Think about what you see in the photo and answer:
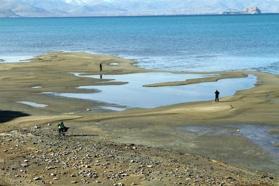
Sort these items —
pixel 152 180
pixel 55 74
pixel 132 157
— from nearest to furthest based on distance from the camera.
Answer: pixel 152 180
pixel 132 157
pixel 55 74

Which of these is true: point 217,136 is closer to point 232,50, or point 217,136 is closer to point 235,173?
point 235,173

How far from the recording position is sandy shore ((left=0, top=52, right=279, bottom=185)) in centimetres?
2880

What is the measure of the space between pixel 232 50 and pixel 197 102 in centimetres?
6642

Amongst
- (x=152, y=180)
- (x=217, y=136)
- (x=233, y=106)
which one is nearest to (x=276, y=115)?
(x=233, y=106)

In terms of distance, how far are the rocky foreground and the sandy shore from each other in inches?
6.7

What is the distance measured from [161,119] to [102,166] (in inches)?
629

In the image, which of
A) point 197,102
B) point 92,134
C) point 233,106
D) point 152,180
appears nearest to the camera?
point 152,180

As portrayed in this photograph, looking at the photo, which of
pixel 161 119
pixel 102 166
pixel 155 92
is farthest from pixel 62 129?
pixel 155 92

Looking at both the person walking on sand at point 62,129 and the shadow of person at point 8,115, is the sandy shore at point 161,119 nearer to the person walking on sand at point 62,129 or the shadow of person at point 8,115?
the shadow of person at point 8,115

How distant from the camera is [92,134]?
34.5 meters

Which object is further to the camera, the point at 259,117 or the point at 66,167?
the point at 259,117

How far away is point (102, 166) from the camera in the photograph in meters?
23.9

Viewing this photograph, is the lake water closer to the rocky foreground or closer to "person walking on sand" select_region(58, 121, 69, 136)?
"person walking on sand" select_region(58, 121, 69, 136)

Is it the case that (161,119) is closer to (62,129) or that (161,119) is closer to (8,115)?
(62,129)
